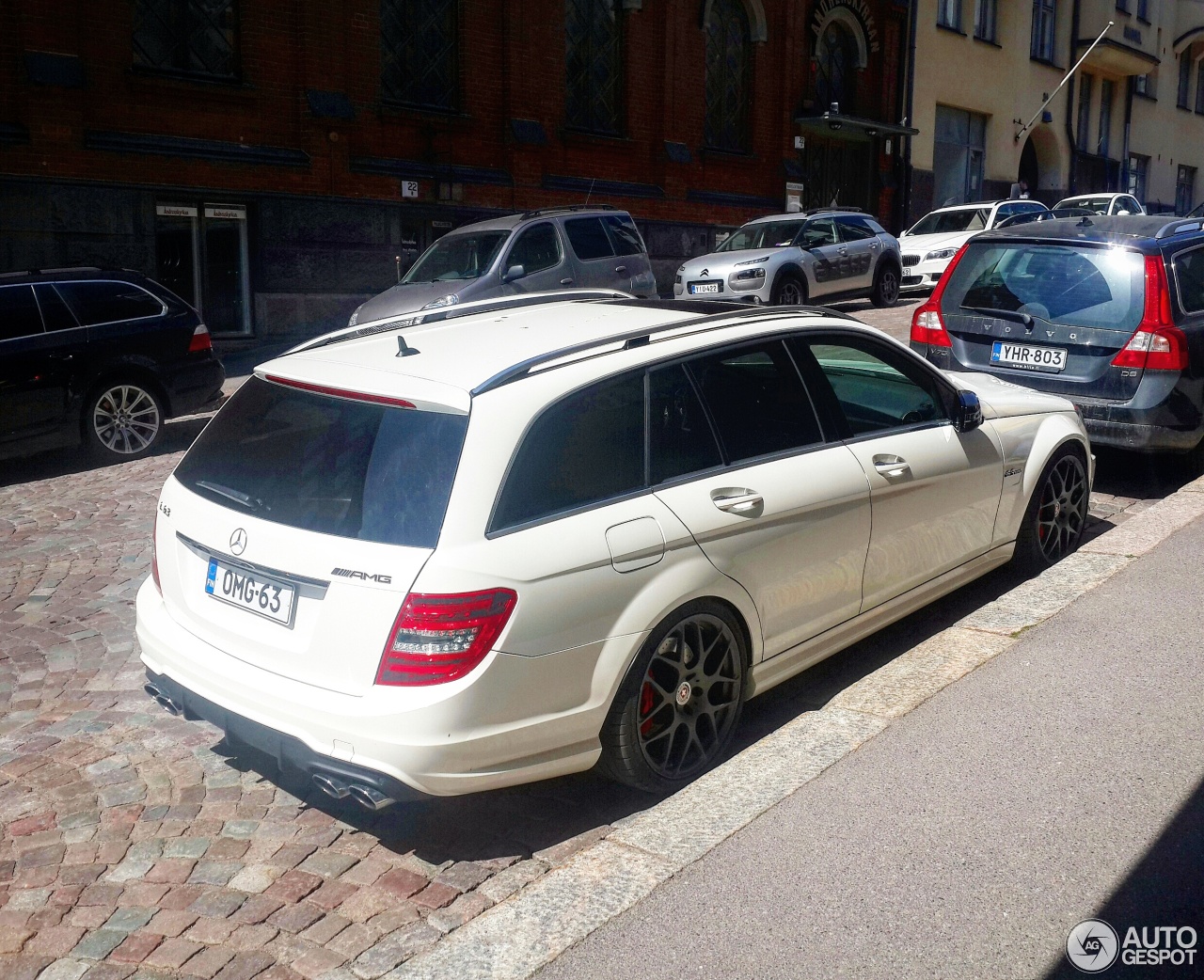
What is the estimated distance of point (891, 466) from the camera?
501 cm

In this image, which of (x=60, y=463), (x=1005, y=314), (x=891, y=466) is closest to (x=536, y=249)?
(x=60, y=463)

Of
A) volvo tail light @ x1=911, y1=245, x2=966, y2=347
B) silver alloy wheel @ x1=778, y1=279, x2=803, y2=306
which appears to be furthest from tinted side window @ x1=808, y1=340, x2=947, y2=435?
silver alloy wheel @ x1=778, y1=279, x2=803, y2=306

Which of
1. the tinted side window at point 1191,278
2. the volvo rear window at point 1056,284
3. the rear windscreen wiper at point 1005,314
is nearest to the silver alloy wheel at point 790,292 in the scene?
the volvo rear window at point 1056,284

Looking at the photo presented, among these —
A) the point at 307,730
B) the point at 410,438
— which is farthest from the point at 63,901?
the point at 410,438

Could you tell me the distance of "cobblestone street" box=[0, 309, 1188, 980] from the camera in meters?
3.36

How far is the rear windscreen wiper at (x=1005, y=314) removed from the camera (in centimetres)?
812

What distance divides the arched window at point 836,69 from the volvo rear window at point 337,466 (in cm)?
2598

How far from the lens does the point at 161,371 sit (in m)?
10.4

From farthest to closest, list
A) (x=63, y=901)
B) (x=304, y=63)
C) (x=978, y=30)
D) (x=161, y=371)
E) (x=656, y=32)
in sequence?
1. (x=978, y=30)
2. (x=656, y=32)
3. (x=304, y=63)
4. (x=161, y=371)
5. (x=63, y=901)

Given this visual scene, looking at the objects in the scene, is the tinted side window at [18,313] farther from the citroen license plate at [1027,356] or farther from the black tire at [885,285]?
the black tire at [885,285]

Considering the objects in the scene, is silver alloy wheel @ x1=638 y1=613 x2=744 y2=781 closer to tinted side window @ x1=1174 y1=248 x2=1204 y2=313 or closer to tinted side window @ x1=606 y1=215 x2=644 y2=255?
tinted side window @ x1=1174 y1=248 x2=1204 y2=313

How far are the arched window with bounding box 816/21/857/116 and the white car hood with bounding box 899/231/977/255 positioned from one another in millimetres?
5414

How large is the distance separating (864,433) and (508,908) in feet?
8.29

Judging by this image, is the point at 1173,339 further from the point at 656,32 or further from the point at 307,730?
the point at 656,32
